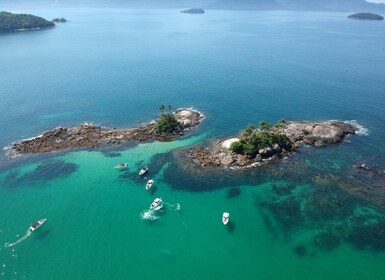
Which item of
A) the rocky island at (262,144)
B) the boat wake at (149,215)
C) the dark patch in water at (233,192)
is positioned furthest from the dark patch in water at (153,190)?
the dark patch in water at (233,192)

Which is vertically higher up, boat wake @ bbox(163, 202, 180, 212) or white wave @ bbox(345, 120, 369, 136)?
white wave @ bbox(345, 120, 369, 136)

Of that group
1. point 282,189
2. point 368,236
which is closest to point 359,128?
point 282,189

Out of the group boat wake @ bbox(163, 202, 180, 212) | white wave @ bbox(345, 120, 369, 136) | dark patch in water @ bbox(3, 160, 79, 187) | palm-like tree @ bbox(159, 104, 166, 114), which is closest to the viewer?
boat wake @ bbox(163, 202, 180, 212)

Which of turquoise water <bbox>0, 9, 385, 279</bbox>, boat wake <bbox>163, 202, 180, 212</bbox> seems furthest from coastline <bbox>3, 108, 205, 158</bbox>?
boat wake <bbox>163, 202, 180, 212</bbox>

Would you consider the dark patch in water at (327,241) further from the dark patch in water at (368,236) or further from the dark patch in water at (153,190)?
the dark patch in water at (153,190)

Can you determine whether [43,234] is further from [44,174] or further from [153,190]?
[153,190]

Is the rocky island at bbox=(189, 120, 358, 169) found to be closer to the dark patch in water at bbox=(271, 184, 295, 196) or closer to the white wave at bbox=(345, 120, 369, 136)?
the white wave at bbox=(345, 120, 369, 136)

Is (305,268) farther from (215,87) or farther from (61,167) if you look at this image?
(215,87)
